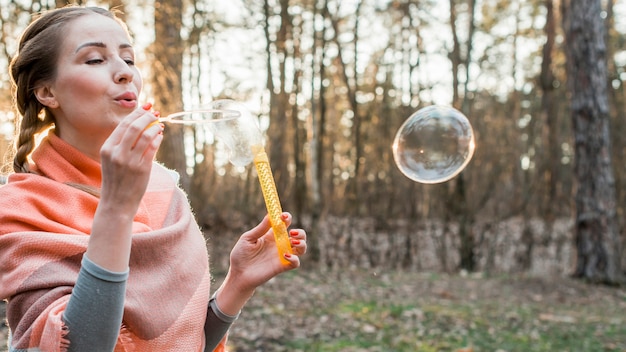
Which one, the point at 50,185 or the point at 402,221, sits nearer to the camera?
the point at 50,185

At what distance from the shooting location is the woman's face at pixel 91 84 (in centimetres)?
158

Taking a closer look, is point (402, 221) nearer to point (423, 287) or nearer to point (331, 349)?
point (423, 287)

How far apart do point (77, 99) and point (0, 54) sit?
16.1 ft

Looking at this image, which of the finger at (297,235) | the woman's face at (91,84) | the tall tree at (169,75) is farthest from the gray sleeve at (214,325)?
the tall tree at (169,75)

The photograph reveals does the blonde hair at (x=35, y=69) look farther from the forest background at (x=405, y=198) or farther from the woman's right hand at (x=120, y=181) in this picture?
the forest background at (x=405, y=198)

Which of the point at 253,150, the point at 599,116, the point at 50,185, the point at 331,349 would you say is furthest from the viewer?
the point at 599,116

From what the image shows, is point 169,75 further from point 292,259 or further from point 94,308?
point 94,308

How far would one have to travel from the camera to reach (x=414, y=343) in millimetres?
6016

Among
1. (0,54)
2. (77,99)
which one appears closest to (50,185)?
(77,99)

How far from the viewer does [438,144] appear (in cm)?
348

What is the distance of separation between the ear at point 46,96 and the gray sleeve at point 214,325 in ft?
2.46

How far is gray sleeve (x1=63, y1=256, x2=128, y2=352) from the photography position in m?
1.29

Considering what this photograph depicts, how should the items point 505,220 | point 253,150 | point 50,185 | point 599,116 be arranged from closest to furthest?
point 50,185
point 253,150
point 599,116
point 505,220

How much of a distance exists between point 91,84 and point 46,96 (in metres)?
0.18
